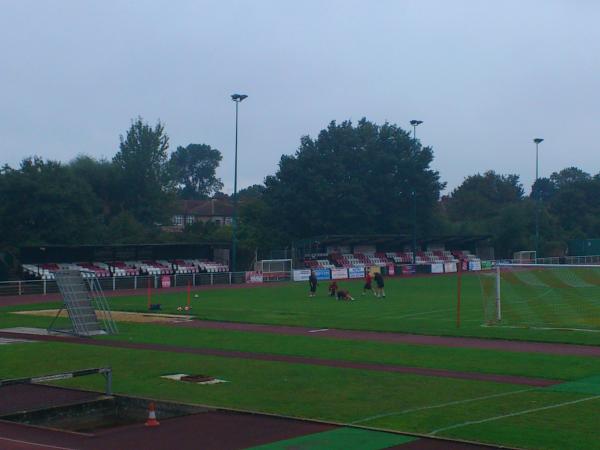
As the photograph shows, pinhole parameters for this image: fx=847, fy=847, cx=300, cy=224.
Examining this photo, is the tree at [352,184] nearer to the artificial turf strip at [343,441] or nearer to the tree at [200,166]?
the artificial turf strip at [343,441]

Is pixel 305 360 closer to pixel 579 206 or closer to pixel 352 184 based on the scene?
pixel 352 184

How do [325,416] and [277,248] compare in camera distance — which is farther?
[277,248]

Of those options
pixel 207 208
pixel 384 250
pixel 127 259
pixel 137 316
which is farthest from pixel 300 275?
pixel 207 208

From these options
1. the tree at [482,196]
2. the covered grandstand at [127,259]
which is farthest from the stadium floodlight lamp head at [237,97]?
the tree at [482,196]

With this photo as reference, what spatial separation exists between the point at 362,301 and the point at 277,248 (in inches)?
1653

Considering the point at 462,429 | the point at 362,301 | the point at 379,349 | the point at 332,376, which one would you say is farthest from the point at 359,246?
the point at 462,429

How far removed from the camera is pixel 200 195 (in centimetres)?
18012

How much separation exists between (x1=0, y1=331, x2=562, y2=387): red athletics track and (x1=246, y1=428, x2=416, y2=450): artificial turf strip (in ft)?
21.3

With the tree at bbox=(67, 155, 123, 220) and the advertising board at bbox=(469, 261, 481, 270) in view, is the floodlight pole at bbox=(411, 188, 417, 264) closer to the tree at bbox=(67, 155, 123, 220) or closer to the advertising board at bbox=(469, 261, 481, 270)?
the advertising board at bbox=(469, 261, 481, 270)

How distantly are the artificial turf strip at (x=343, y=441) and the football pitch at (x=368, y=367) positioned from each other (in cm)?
50

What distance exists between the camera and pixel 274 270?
70562mm

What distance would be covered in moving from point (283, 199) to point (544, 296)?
5651cm

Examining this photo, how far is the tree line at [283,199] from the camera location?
71.4 meters

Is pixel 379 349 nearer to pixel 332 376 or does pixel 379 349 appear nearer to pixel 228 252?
pixel 332 376
